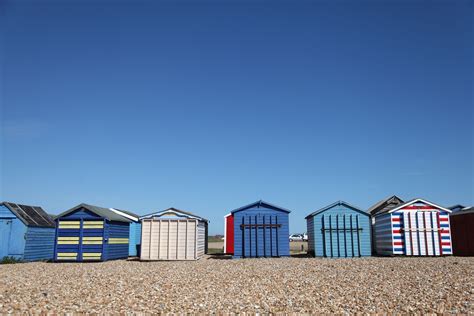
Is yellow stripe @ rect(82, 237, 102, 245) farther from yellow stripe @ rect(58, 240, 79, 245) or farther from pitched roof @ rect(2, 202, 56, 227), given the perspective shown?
pitched roof @ rect(2, 202, 56, 227)

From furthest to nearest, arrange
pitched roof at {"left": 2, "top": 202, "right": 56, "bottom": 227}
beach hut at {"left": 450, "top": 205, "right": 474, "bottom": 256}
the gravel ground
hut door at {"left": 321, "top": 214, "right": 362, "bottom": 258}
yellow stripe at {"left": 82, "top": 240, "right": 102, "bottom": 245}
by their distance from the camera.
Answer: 1. beach hut at {"left": 450, "top": 205, "right": 474, "bottom": 256}
2. hut door at {"left": 321, "top": 214, "right": 362, "bottom": 258}
3. pitched roof at {"left": 2, "top": 202, "right": 56, "bottom": 227}
4. yellow stripe at {"left": 82, "top": 240, "right": 102, "bottom": 245}
5. the gravel ground

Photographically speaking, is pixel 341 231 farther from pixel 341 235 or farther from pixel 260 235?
pixel 260 235

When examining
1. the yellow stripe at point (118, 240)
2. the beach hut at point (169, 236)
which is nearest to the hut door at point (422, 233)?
the beach hut at point (169, 236)

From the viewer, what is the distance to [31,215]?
84.3 feet

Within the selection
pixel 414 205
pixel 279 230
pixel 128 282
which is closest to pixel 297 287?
pixel 128 282

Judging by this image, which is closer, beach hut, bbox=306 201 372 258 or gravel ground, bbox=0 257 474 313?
gravel ground, bbox=0 257 474 313

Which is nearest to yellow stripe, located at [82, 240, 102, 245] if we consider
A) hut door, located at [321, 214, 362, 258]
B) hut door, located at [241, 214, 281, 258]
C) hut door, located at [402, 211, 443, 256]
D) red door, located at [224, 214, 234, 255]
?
hut door, located at [241, 214, 281, 258]

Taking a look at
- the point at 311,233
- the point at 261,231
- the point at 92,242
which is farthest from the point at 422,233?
the point at 92,242

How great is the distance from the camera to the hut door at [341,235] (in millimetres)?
24766

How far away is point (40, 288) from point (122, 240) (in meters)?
13.8

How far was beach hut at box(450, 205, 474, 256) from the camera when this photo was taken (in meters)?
26.3

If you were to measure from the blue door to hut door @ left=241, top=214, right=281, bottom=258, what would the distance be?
46.3 feet

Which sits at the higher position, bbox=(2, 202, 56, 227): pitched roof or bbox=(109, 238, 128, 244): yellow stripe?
bbox=(2, 202, 56, 227): pitched roof

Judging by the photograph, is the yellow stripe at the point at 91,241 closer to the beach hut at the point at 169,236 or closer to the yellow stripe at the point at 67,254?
the yellow stripe at the point at 67,254
